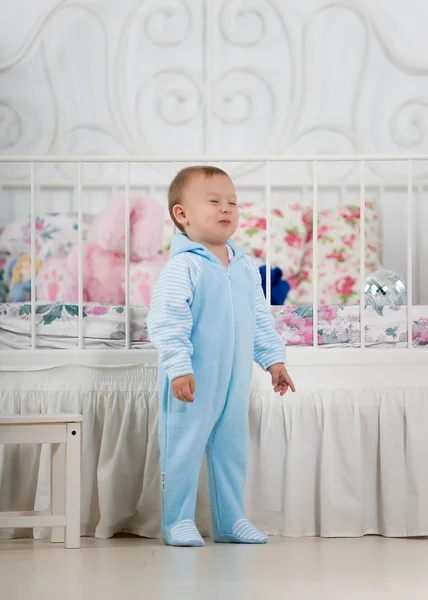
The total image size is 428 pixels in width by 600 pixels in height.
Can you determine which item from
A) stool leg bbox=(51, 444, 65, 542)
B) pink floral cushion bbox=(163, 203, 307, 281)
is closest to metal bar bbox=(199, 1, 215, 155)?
pink floral cushion bbox=(163, 203, 307, 281)

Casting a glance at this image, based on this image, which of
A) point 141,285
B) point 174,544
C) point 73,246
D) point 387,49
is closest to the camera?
point 174,544

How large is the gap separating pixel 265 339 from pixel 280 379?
97 mm

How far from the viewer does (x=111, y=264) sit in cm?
267

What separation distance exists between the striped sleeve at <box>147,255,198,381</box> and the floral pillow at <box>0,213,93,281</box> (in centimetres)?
89

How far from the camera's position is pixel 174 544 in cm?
202

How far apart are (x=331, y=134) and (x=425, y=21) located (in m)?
0.50

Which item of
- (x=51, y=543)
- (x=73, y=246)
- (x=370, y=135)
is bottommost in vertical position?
(x=51, y=543)

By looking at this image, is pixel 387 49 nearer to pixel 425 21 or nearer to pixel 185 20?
pixel 425 21

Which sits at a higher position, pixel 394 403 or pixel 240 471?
pixel 394 403

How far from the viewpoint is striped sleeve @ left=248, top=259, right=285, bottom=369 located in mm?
2139

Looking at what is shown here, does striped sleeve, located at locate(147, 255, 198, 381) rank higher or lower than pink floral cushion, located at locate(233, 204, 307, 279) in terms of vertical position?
lower

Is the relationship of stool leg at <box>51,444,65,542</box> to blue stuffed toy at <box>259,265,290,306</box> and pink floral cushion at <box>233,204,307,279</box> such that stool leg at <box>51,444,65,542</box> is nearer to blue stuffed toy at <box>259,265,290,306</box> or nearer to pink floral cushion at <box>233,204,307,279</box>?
blue stuffed toy at <box>259,265,290,306</box>

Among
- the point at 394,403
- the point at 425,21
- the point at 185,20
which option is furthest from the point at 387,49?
the point at 394,403

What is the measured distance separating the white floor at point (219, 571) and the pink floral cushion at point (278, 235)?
3.34 ft
